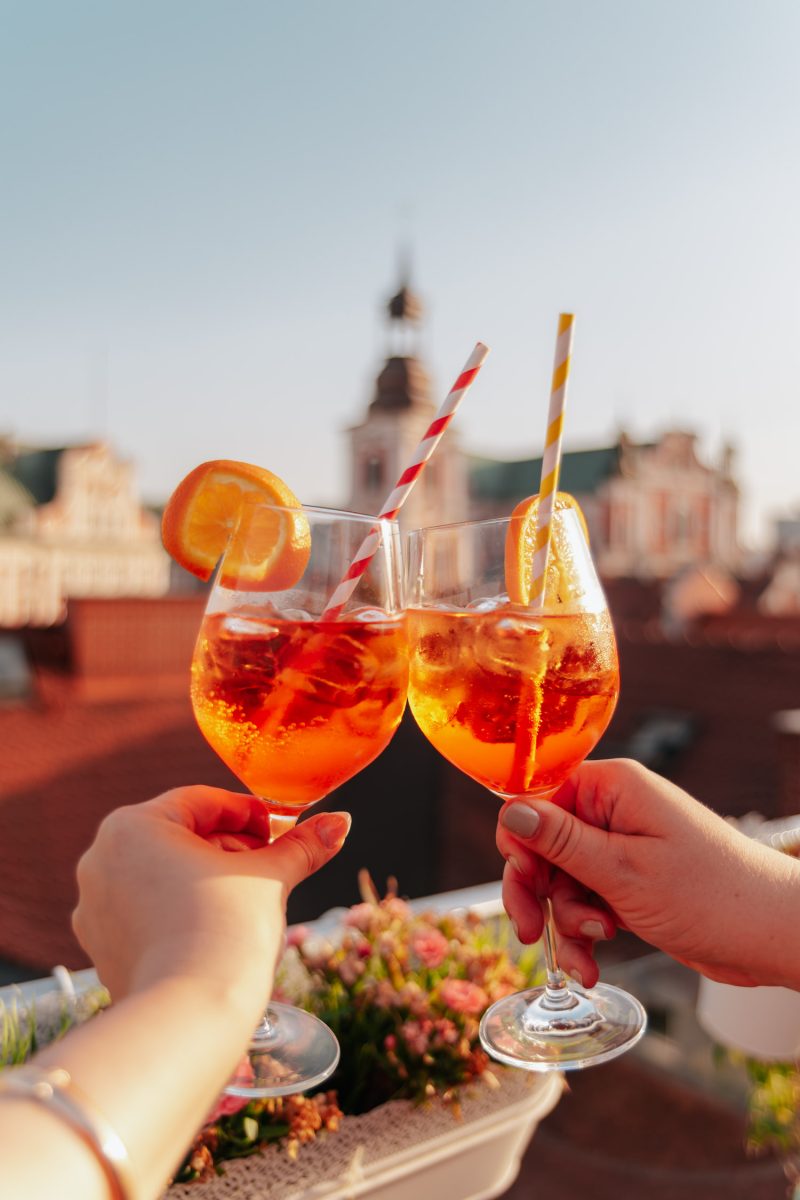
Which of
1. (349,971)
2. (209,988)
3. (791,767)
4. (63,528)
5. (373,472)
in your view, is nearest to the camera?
(209,988)

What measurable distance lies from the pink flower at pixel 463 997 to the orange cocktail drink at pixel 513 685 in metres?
0.30

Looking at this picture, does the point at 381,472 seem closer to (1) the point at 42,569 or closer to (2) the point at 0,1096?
(1) the point at 42,569

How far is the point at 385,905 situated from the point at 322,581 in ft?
2.05

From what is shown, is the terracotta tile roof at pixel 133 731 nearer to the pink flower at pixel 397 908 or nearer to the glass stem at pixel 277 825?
the pink flower at pixel 397 908

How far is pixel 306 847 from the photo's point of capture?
0.97 metres

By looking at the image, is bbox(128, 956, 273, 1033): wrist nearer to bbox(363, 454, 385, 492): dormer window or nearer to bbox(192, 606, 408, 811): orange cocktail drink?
bbox(192, 606, 408, 811): orange cocktail drink

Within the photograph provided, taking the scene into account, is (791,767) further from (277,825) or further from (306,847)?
(306,847)

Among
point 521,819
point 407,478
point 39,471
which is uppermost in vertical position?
point 407,478

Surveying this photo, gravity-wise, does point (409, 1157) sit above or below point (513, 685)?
below

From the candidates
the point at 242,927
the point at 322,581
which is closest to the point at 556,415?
the point at 322,581

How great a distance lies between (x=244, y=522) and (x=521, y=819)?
18.9 inches

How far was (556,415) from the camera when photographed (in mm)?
1116

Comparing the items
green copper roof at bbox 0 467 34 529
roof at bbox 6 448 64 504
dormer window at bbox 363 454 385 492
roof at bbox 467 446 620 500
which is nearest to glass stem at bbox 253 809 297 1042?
green copper roof at bbox 0 467 34 529

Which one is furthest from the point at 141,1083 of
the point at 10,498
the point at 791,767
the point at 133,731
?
the point at 10,498
